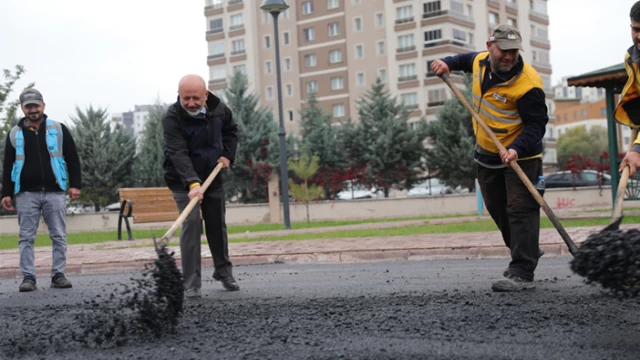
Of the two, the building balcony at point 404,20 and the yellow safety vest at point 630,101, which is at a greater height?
the building balcony at point 404,20

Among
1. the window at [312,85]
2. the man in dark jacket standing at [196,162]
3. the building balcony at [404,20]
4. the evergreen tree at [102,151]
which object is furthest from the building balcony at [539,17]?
the man in dark jacket standing at [196,162]

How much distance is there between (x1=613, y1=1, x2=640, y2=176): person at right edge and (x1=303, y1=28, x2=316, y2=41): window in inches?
2732

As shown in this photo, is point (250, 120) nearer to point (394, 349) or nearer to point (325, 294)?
point (325, 294)

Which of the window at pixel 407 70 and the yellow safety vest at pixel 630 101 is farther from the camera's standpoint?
the window at pixel 407 70

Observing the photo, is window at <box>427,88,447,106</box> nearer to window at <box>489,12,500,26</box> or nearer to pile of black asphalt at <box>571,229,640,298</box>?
window at <box>489,12,500,26</box>

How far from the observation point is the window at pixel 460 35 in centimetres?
6484

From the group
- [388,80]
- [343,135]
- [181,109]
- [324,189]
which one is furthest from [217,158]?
[388,80]

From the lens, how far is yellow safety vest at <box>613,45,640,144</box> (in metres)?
5.10

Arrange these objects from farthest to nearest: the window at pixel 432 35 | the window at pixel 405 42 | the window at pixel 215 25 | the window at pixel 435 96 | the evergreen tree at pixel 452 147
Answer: the window at pixel 215 25 → the window at pixel 405 42 → the window at pixel 435 96 → the window at pixel 432 35 → the evergreen tree at pixel 452 147

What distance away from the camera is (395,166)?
1425 inches

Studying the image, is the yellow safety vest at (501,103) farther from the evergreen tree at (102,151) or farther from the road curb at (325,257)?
the evergreen tree at (102,151)

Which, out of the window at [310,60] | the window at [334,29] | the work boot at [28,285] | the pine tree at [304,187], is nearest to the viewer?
the work boot at [28,285]

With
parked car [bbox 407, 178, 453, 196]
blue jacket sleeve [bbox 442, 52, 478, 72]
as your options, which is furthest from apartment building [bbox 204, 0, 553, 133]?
blue jacket sleeve [bbox 442, 52, 478, 72]

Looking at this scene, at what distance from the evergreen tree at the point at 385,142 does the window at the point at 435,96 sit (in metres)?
26.9
